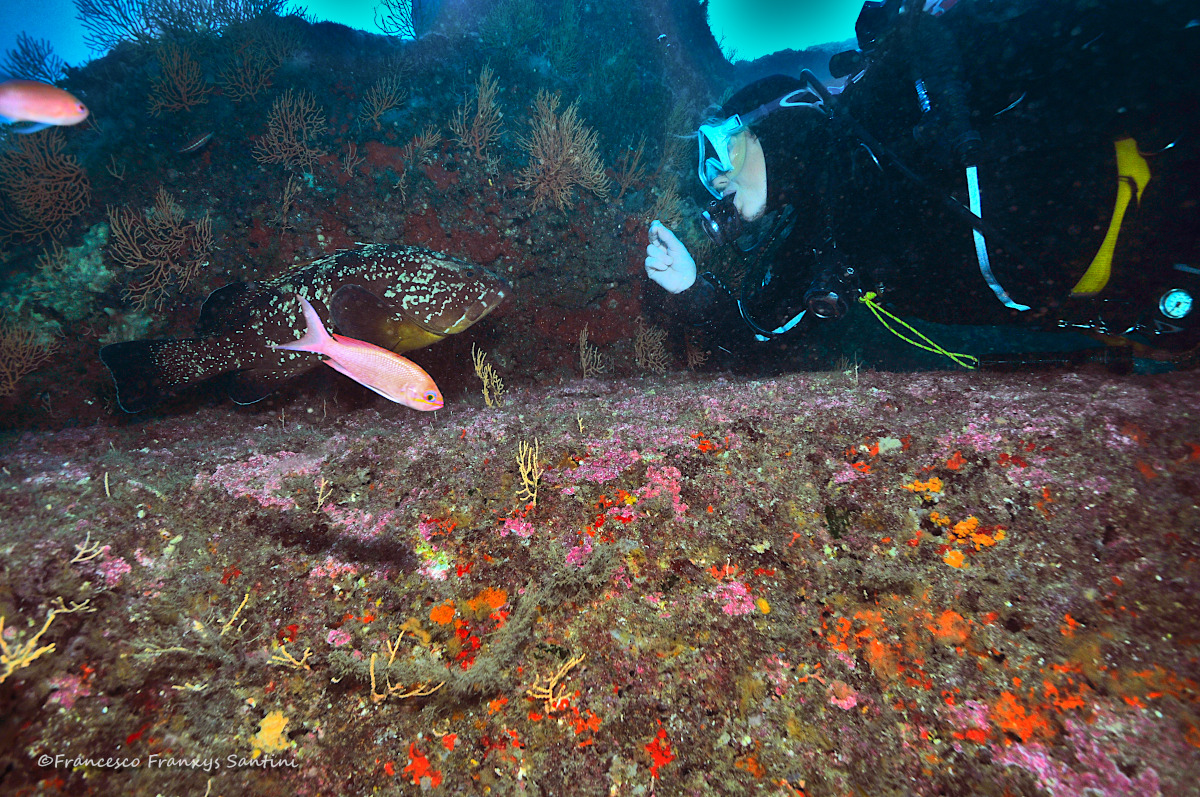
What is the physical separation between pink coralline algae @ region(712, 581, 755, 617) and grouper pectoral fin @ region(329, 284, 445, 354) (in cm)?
377

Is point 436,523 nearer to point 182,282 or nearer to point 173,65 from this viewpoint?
point 182,282

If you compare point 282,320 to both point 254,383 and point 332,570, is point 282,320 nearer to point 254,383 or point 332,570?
point 254,383

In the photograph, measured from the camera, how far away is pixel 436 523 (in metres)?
2.27

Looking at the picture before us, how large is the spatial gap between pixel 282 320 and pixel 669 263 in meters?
4.50

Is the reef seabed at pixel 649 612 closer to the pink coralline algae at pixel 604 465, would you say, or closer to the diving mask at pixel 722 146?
the pink coralline algae at pixel 604 465

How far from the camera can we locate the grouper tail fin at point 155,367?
3.89 m

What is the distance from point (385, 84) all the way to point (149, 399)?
16.1ft

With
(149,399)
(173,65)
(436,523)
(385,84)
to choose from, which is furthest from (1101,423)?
(173,65)

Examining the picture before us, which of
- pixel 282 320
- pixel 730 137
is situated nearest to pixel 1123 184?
pixel 730 137

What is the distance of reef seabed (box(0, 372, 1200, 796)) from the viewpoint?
1398mm

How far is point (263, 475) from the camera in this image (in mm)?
2629

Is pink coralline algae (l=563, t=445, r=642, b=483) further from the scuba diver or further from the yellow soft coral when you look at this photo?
the scuba diver

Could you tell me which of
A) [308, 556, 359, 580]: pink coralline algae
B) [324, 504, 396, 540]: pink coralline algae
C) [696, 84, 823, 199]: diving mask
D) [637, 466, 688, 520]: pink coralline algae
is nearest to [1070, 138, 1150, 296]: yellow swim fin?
[696, 84, 823, 199]: diving mask

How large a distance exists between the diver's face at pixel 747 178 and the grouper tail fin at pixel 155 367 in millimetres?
5577
